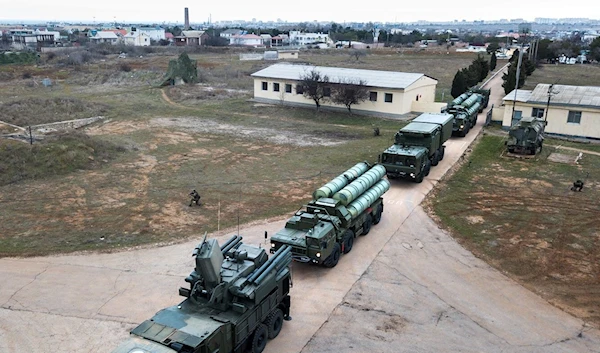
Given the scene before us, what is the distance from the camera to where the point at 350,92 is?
42.4 meters

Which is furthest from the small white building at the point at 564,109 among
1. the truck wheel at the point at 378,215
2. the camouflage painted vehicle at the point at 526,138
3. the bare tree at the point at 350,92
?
the truck wheel at the point at 378,215

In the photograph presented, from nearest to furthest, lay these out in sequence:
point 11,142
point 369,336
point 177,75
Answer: point 369,336, point 11,142, point 177,75

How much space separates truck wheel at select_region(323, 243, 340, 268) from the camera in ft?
54.7

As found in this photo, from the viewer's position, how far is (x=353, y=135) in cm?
3731

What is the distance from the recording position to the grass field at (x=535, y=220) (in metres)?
16.3

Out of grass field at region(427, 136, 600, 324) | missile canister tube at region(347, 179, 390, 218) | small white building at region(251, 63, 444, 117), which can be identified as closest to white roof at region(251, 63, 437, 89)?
small white building at region(251, 63, 444, 117)

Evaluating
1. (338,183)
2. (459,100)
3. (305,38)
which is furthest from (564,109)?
(305,38)

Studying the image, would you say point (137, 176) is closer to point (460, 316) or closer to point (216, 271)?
point (216, 271)

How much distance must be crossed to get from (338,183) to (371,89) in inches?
1035

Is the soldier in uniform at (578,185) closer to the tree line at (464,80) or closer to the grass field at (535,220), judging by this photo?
the grass field at (535,220)

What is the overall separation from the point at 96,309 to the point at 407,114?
34218mm

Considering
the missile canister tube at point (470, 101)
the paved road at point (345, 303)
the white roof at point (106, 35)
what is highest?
the white roof at point (106, 35)

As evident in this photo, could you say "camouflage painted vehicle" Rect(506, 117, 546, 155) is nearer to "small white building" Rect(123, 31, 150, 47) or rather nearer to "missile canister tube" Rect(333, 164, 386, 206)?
"missile canister tube" Rect(333, 164, 386, 206)

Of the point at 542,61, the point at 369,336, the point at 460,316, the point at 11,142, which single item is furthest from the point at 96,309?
the point at 542,61
